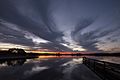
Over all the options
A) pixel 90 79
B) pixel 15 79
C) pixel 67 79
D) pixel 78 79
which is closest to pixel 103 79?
pixel 90 79

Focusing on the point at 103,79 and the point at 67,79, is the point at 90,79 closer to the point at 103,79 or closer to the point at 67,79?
the point at 103,79

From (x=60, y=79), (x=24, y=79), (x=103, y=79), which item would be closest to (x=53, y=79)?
(x=60, y=79)

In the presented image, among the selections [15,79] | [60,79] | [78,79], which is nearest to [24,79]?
[15,79]

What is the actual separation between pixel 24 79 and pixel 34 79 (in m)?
0.75

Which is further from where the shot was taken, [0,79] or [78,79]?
[78,79]

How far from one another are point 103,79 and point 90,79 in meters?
1.01

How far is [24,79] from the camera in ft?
35.3

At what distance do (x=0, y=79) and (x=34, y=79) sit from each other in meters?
2.51

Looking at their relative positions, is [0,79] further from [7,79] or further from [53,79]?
[53,79]

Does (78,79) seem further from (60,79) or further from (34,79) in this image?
(34,79)

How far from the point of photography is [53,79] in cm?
1117

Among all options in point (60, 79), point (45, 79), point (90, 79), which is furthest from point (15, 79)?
point (90, 79)

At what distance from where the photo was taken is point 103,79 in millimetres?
11180

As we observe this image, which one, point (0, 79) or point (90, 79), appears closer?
point (0, 79)
